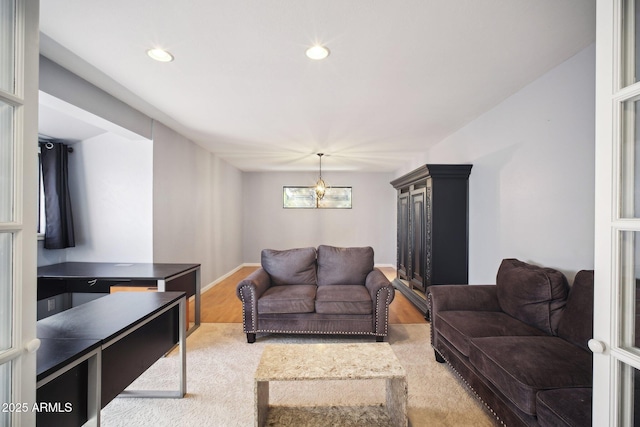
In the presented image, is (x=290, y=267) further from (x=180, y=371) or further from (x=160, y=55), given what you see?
(x=160, y=55)

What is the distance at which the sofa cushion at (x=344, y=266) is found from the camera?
11.0 ft

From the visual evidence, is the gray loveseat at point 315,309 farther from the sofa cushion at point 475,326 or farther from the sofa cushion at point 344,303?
the sofa cushion at point 475,326

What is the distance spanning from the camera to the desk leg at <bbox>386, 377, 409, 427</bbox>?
148 centimetres

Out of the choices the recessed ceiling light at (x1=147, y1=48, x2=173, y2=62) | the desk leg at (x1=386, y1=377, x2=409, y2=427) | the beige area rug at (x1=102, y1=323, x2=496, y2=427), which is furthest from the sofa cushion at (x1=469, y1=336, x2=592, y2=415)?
the recessed ceiling light at (x1=147, y1=48, x2=173, y2=62)

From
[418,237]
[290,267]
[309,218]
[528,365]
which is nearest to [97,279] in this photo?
[290,267]

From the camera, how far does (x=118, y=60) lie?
2084 mm

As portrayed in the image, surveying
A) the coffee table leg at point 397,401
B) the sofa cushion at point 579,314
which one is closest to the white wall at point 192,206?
the coffee table leg at point 397,401

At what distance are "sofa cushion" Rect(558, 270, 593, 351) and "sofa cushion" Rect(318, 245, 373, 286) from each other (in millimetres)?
1877

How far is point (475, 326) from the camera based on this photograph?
203cm

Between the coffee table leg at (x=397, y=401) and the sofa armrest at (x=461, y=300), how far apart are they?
890mm

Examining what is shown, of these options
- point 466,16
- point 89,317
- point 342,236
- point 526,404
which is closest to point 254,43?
point 466,16

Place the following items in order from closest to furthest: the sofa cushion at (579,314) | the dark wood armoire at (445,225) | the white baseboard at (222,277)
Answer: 1. the sofa cushion at (579,314)
2. the dark wood armoire at (445,225)
3. the white baseboard at (222,277)

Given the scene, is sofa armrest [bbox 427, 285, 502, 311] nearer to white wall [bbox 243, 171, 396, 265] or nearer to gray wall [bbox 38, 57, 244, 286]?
gray wall [bbox 38, 57, 244, 286]

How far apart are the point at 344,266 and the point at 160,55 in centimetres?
271
